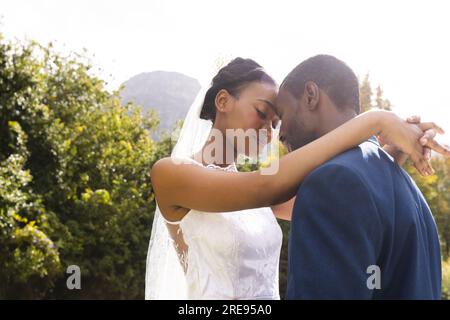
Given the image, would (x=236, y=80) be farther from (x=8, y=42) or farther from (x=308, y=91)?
(x=8, y=42)

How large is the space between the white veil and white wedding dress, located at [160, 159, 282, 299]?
429 millimetres

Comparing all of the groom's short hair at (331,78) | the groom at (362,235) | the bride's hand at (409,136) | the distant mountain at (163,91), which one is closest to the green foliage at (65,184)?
the groom's short hair at (331,78)

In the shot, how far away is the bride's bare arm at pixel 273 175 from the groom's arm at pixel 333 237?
14.8 inches

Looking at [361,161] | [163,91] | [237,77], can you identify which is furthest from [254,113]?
[163,91]

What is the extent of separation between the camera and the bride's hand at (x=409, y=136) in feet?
6.31

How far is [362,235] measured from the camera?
1.44 meters

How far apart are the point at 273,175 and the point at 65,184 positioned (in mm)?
9989

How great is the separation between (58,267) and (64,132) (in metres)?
3.29

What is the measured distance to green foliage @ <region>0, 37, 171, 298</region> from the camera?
9352mm

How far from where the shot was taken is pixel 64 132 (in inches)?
453

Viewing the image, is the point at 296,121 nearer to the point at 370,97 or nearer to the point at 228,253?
the point at 228,253

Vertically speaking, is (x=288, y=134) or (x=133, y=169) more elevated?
(x=133, y=169)
